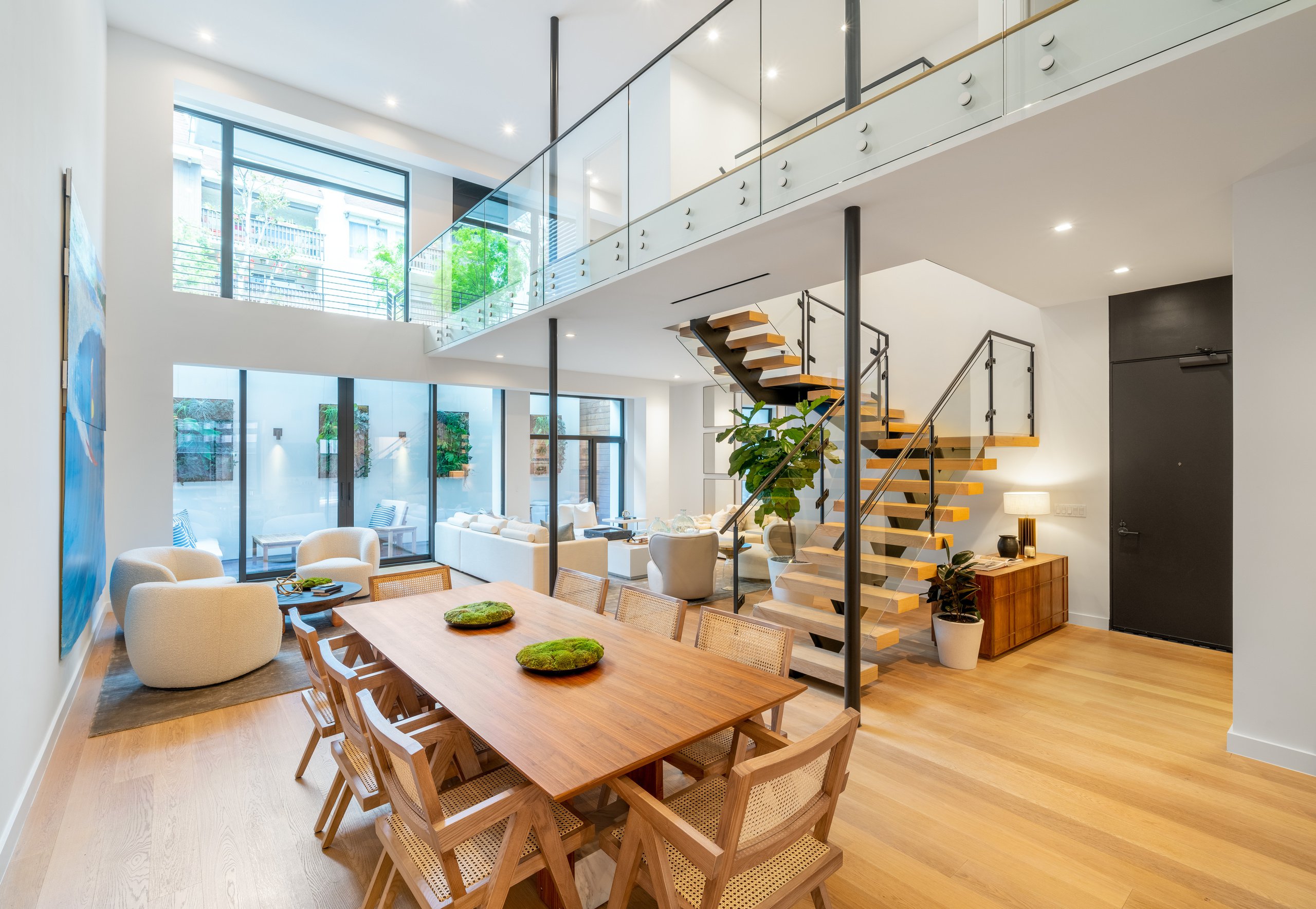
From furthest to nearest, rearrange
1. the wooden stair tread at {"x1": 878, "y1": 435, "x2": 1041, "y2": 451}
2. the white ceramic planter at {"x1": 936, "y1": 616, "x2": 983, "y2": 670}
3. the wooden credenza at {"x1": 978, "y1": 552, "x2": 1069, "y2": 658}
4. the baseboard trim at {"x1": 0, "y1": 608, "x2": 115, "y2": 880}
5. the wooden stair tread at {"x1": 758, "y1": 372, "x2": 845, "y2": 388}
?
the wooden stair tread at {"x1": 758, "y1": 372, "x2": 845, "y2": 388}
the wooden stair tread at {"x1": 878, "y1": 435, "x2": 1041, "y2": 451}
the wooden credenza at {"x1": 978, "y1": 552, "x2": 1069, "y2": 658}
the white ceramic planter at {"x1": 936, "y1": 616, "x2": 983, "y2": 670}
the baseboard trim at {"x1": 0, "y1": 608, "x2": 115, "y2": 880}

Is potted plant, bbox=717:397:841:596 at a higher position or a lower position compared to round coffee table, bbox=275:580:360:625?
higher

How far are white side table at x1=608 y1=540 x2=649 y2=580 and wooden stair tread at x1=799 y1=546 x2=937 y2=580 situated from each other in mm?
3341

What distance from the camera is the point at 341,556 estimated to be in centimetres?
625

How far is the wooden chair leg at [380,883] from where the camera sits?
6.02ft

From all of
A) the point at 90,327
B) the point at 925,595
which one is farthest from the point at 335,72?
the point at 925,595

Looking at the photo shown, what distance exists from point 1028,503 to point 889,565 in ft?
7.24

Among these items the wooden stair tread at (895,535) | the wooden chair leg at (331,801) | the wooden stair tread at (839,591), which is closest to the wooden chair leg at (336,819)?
the wooden chair leg at (331,801)

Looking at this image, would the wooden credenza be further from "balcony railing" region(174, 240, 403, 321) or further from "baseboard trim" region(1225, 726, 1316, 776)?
"balcony railing" region(174, 240, 403, 321)

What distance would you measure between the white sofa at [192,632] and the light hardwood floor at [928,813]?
42 centimetres

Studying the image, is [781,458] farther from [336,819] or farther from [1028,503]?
[336,819]

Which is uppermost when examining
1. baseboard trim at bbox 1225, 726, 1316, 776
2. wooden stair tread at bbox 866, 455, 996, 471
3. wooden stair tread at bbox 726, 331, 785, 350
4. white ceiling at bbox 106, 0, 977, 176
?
white ceiling at bbox 106, 0, 977, 176

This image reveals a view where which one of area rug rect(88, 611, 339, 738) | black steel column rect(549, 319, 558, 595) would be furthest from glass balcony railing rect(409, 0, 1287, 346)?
area rug rect(88, 611, 339, 738)

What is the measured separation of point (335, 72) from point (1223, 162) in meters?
8.05

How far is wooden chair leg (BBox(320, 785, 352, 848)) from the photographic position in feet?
7.39
